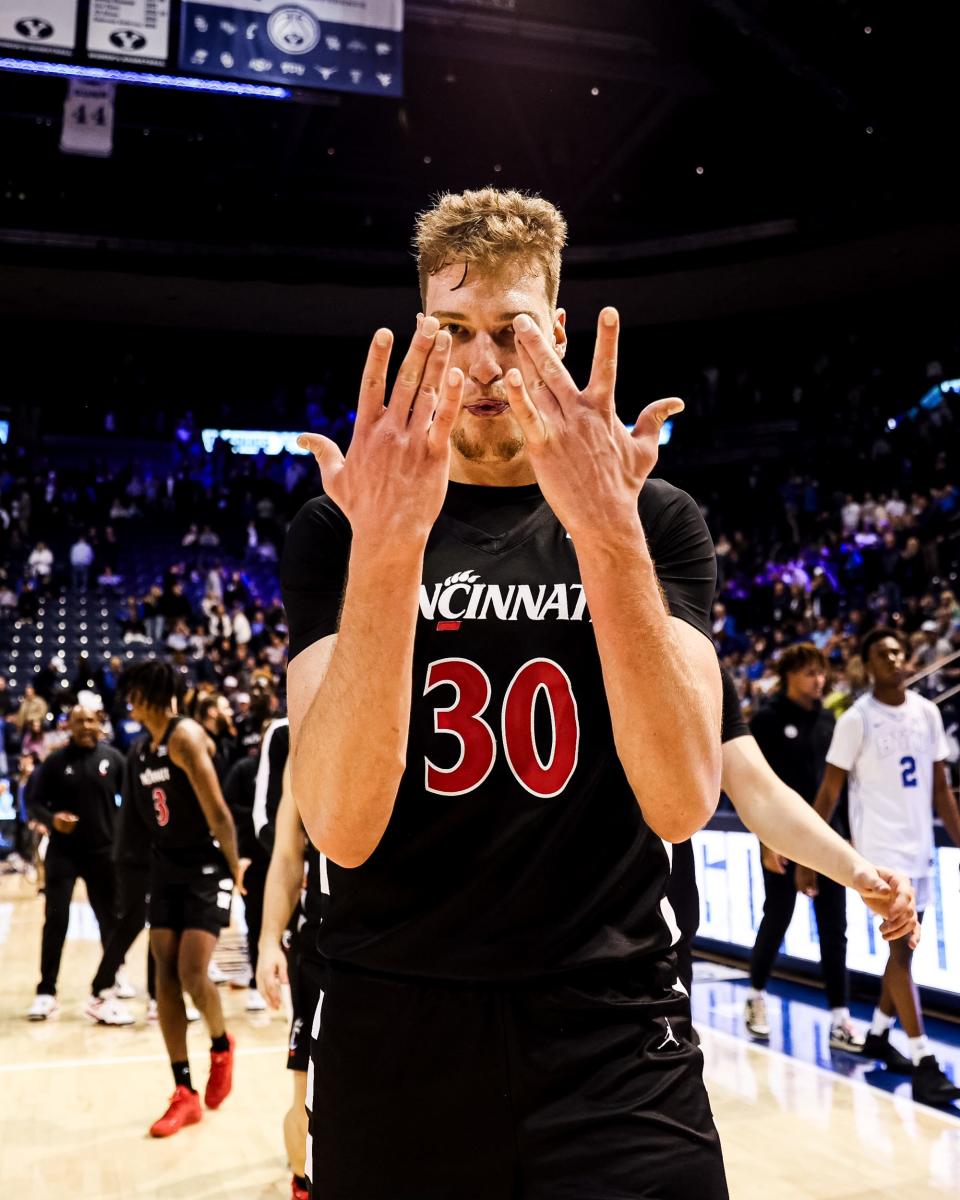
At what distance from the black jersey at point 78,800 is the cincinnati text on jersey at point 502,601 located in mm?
6967

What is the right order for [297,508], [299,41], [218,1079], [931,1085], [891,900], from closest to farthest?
[891,900] < [931,1085] < [218,1079] < [299,41] < [297,508]

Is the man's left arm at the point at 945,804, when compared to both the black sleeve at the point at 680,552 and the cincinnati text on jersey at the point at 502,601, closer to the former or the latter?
the black sleeve at the point at 680,552

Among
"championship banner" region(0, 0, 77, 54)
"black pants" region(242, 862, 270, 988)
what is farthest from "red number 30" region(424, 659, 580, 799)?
"championship banner" region(0, 0, 77, 54)

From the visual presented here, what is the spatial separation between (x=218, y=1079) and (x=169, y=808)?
134 cm

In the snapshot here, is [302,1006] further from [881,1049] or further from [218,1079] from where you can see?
[881,1049]

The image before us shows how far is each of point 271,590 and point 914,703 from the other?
1699 cm

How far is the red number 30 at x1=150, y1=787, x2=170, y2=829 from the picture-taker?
6105 mm

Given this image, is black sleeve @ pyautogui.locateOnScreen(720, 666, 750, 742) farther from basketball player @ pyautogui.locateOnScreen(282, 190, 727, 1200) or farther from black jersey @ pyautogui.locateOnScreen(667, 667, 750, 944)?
basketball player @ pyautogui.locateOnScreen(282, 190, 727, 1200)

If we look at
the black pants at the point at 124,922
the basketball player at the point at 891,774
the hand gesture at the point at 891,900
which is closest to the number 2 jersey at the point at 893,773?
the basketball player at the point at 891,774

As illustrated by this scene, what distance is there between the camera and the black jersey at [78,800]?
8.08 meters

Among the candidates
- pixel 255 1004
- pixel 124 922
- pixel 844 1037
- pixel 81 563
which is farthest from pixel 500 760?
pixel 81 563

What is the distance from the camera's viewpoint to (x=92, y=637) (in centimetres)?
1984

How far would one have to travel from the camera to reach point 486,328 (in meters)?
1.70

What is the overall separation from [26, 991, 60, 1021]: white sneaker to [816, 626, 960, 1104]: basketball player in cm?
511
